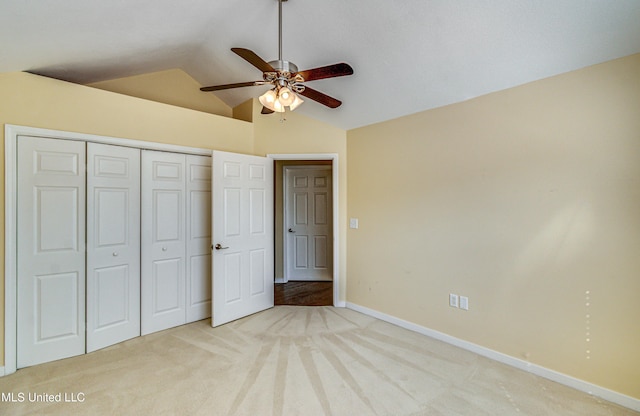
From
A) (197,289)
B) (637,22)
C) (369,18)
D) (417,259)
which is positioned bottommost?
(197,289)

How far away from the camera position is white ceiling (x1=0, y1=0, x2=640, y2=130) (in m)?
1.67

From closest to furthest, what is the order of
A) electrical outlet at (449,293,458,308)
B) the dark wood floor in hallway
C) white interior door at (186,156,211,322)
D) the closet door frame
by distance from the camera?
the closet door frame
electrical outlet at (449,293,458,308)
white interior door at (186,156,211,322)
the dark wood floor in hallway

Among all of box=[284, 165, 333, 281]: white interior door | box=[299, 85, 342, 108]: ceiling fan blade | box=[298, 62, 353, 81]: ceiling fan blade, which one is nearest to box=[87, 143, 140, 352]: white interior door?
box=[299, 85, 342, 108]: ceiling fan blade

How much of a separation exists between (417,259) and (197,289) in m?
2.52

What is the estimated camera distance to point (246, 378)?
207 cm

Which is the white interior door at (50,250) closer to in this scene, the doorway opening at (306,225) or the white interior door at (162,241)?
the white interior door at (162,241)

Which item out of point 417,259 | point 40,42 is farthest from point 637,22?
point 40,42

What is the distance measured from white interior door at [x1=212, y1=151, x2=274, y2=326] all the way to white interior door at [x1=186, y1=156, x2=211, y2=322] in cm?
33

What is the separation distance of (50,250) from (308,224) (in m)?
3.34

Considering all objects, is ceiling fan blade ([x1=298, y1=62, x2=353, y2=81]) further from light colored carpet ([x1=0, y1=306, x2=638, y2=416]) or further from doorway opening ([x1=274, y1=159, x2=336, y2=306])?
doorway opening ([x1=274, y1=159, x2=336, y2=306])

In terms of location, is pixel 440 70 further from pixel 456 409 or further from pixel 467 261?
pixel 456 409

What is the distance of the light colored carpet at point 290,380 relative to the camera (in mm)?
1779

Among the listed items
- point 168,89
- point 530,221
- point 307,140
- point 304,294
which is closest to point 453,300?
point 530,221

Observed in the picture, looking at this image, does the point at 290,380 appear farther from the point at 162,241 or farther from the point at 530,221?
the point at 530,221
